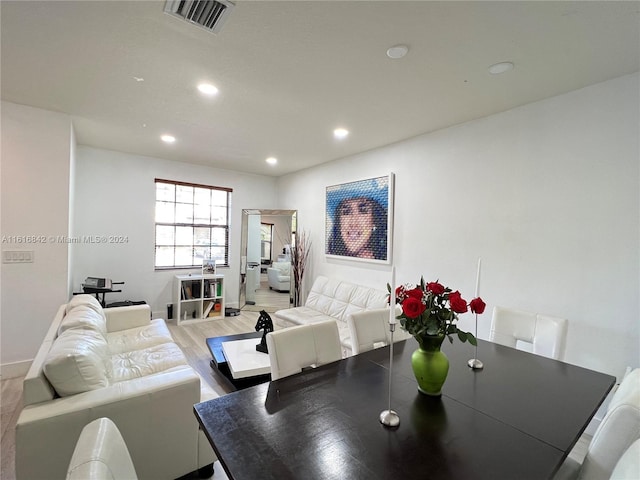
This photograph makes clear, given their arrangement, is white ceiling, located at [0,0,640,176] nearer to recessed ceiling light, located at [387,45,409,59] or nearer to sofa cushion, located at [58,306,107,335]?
recessed ceiling light, located at [387,45,409,59]

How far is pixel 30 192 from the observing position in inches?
114

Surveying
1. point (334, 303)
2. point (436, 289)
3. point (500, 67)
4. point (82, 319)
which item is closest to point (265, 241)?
point (334, 303)

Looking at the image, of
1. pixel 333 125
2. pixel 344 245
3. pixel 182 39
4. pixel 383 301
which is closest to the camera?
pixel 182 39

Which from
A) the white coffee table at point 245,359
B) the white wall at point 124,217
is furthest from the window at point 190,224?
the white coffee table at point 245,359

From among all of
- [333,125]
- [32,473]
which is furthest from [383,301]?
[32,473]

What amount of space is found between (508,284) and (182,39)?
3198mm

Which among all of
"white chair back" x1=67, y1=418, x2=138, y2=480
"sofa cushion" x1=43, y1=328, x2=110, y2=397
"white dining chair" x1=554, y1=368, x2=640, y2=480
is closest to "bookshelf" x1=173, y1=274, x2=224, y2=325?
"sofa cushion" x1=43, y1=328, x2=110, y2=397

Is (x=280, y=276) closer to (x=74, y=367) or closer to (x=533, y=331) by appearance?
(x=74, y=367)

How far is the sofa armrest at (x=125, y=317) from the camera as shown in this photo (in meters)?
2.96

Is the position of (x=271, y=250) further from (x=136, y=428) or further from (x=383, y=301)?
(x=136, y=428)

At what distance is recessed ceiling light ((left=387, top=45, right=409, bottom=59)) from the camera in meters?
1.84

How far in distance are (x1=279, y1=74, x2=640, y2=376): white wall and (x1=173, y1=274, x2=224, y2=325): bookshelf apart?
3156mm

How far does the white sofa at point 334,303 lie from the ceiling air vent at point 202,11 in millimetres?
2914

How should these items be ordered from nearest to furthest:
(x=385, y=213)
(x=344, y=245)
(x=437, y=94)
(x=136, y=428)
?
(x=136, y=428) < (x=437, y=94) < (x=385, y=213) < (x=344, y=245)
